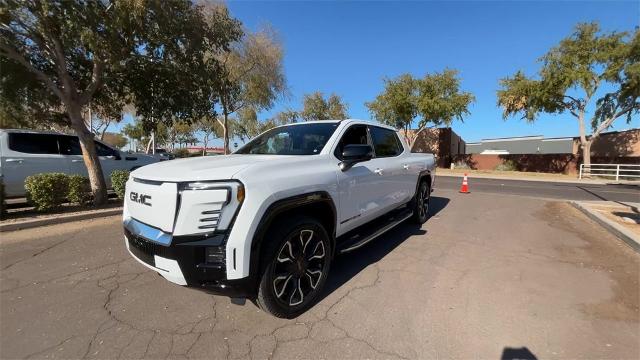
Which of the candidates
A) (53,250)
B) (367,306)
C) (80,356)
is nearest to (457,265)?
(367,306)

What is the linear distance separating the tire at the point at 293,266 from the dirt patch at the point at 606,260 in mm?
2632

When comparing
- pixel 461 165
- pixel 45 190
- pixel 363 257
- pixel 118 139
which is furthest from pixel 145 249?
pixel 118 139

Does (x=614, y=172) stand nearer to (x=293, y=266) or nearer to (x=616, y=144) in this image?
(x=616, y=144)

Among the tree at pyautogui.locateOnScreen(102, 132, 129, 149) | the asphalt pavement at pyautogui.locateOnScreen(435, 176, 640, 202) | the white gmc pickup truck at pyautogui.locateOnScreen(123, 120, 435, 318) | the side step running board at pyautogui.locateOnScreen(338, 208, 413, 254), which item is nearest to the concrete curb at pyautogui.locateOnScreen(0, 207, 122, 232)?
the white gmc pickup truck at pyautogui.locateOnScreen(123, 120, 435, 318)

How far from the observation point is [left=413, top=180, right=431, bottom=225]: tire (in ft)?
20.3

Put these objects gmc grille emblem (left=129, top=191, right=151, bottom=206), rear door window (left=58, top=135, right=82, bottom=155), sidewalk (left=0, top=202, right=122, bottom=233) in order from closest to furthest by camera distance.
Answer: gmc grille emblem (left=129, top=191, right=151, bottom=206) → sidewalk (left=0, top=202, right=122, bottom=233) → rear door window (left=58, top=135, right=82, bottom=155)

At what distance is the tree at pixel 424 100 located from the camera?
28688 mm

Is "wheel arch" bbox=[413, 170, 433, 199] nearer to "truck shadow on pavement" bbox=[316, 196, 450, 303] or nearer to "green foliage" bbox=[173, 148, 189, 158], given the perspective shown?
"truck shadow on pavement" bbox=[316, 196, 450, 303]

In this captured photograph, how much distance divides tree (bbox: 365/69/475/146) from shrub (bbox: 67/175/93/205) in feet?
86.1

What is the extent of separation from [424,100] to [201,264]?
29.0m

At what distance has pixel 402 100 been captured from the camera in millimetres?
30016

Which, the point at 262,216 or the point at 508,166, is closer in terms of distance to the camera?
the point at 262,216

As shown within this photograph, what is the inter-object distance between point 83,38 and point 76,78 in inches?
148

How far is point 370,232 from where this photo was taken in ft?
13.9
